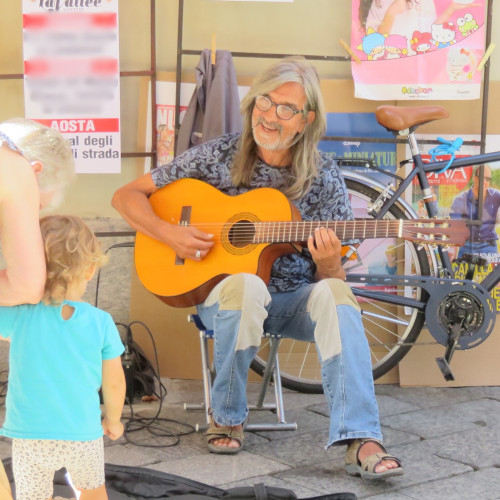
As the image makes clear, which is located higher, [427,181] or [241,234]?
[427,181]

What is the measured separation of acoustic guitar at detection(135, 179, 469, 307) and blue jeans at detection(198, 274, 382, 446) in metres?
0.12

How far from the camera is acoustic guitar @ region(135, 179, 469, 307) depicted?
326cm

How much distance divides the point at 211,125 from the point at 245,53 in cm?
46

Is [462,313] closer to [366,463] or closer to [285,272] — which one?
[285,272]

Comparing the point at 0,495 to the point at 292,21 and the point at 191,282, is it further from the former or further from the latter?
the point at 292,21

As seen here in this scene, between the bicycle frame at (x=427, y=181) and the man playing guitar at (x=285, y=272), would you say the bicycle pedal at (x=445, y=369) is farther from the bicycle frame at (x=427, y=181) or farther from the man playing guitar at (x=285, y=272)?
the man playing guitar at (x=285, y=272)

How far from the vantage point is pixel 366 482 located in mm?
2902

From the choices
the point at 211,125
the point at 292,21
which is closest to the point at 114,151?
the point at 211,125

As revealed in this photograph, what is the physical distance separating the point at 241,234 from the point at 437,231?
0.72 metres

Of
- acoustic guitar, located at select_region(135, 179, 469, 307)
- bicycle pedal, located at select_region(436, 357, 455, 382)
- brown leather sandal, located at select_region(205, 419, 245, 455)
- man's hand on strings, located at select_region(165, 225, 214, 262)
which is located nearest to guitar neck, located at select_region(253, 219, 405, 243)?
acoustic guitar, located at select_region(135, 179, 469, 307)

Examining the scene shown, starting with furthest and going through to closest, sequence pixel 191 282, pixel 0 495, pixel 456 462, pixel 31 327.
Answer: pixel 191 282, pixel 456 462, pixel 31 327, pixel 0 495

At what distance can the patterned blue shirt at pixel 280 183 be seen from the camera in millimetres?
3467

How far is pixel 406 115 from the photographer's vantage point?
388 centimetres

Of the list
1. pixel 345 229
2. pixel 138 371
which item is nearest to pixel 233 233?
pixel 345 229
